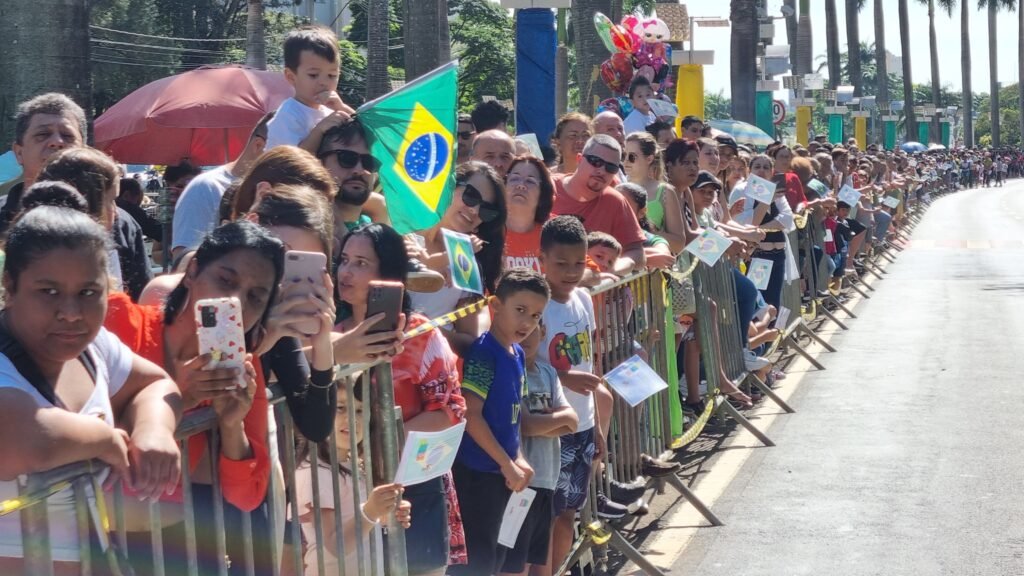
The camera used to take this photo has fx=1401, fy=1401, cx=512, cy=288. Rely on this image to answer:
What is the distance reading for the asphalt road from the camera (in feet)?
22.2

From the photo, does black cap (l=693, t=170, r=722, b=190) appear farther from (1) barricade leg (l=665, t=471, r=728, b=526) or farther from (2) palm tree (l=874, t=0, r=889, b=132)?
(2) palm tree (l=874, t=0, r=889, b=132)

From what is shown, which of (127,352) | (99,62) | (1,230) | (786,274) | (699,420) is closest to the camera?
(127,352)

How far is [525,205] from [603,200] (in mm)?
A: 1303

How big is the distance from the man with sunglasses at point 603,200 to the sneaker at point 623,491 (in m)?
1.37

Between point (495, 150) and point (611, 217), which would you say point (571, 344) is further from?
point (611, 217)

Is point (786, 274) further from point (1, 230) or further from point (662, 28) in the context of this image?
point (1, 230)

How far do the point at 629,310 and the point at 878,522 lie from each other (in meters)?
1.70

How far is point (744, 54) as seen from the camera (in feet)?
86.0

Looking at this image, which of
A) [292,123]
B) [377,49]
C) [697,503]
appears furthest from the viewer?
[377,49]

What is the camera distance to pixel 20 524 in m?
2.72

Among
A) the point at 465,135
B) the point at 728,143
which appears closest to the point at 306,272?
the point at 465,135

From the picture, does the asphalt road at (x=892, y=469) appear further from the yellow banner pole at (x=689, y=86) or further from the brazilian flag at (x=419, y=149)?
the yellow banner pole at (x=689, y=86)

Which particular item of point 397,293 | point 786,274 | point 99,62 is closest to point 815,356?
point 786,274

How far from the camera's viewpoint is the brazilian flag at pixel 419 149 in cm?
546
